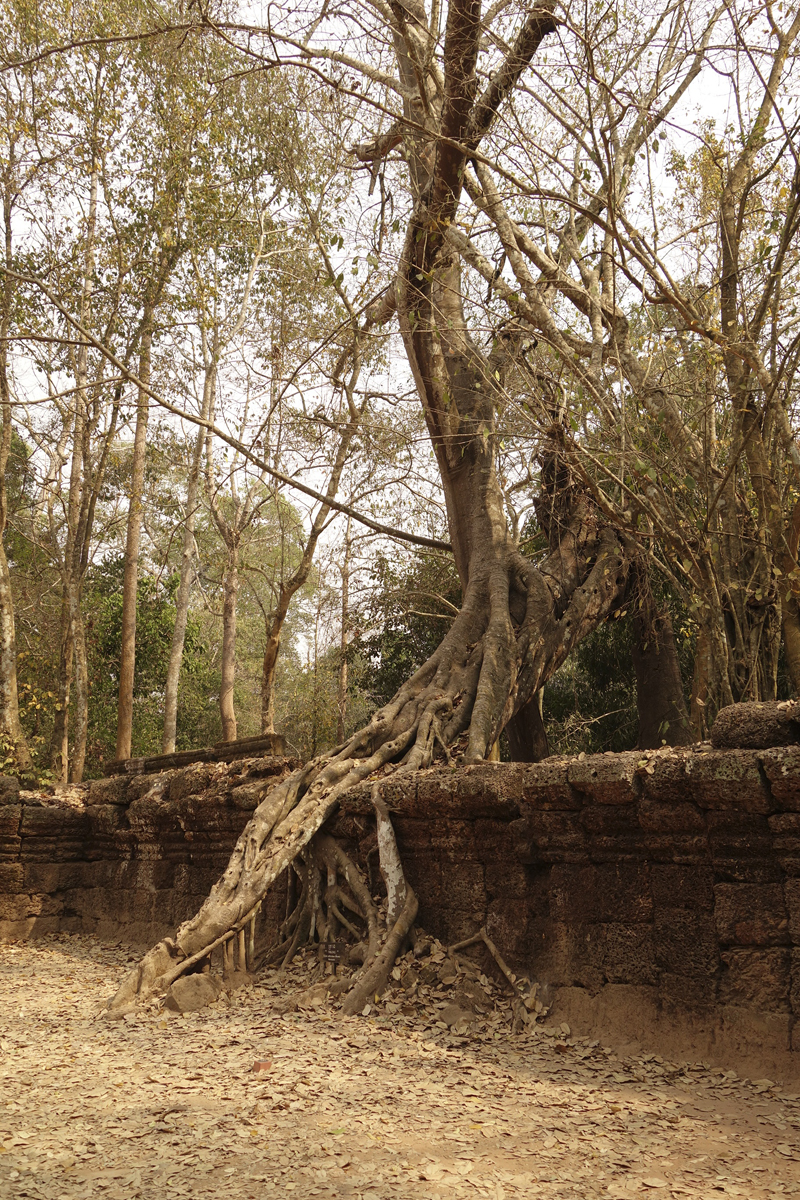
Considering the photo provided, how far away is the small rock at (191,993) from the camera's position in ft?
13.4

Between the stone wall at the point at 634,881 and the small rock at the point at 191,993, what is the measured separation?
3.15ft

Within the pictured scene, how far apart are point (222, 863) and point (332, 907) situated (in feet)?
4.45

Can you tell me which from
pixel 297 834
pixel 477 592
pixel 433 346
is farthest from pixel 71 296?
pixel 297 834

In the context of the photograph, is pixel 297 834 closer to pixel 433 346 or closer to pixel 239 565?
pixel 433 346

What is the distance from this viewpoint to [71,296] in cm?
1134

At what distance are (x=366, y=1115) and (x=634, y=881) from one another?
141 cm

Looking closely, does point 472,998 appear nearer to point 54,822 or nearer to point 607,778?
point 607,778

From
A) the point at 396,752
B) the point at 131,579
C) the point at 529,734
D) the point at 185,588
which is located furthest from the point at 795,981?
the point at 185,588

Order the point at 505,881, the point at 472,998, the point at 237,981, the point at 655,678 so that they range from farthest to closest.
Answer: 1. the point at 655,678
2. the point at 237,981
3. the point at 505,881
4. the point at 472,998

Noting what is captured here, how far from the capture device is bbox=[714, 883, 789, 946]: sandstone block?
3189 mm

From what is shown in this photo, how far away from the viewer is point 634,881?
11.9 feet

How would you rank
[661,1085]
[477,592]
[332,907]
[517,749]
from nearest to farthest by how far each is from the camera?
[661,1085] → [332,907] → [477,592] → [517,749]

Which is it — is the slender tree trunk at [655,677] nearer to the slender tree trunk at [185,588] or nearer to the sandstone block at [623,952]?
the sandstone block at [623,952]

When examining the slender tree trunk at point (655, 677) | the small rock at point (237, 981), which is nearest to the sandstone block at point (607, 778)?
the small rock at point (237, 981)
